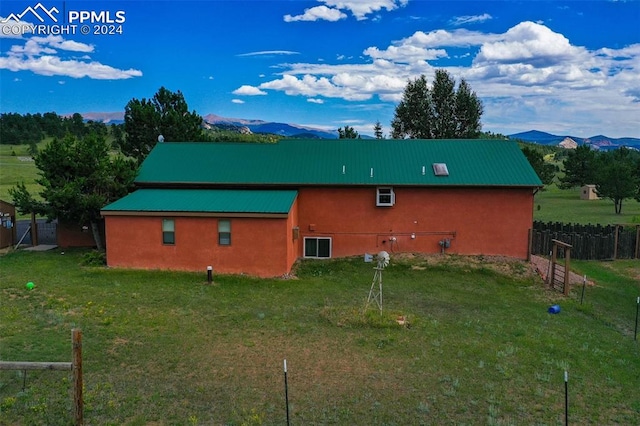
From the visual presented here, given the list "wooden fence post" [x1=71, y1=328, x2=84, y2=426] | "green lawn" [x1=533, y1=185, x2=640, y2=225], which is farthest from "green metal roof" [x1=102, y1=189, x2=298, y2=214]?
"green lawn" [x1=533, y1=185, x2=640, y2=225]

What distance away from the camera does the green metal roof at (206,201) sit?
1959 cm

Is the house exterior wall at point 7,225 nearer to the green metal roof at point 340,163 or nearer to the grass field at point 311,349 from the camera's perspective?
the grass field at point 311,349

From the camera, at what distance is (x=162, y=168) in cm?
2420

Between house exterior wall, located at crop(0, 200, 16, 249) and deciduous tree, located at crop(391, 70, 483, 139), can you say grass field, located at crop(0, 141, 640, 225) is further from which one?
house exterior wall, located at crop(0, 200, 16, 249)

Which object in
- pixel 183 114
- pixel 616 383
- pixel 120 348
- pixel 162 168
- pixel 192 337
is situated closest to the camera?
pixel 616 383

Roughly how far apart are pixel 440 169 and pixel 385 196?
300 cm

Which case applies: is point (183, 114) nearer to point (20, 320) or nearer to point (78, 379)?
point (20, 320)

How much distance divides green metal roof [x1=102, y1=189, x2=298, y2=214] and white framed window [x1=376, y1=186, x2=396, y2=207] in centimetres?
391

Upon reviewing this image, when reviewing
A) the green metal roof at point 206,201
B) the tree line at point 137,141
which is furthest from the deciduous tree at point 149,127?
the green metal roof at point 206,201

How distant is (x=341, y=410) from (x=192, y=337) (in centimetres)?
518

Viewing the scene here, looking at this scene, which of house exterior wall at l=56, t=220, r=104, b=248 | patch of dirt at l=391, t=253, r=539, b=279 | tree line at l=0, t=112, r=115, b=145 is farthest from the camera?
tree line at l=0, t=112, r=115, b=145

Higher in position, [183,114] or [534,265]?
[183,114]

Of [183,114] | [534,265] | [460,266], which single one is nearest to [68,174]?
[183,114]

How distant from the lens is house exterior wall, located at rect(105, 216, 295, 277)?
19422 millimetres
